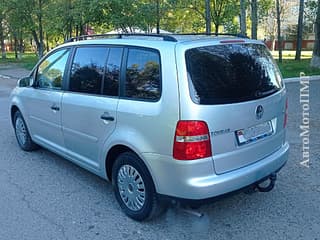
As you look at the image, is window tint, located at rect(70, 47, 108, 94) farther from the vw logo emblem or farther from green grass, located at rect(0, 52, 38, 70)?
green grass, located at rect(0, 52, 38, 70)

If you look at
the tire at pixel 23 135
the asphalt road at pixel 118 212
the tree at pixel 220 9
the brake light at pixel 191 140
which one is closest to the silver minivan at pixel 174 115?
the brake light at pixel 191 140

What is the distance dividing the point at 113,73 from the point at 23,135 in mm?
2731

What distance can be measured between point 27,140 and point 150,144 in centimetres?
315

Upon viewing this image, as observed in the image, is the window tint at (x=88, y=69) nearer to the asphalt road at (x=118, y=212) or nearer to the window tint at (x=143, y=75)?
the window tint at (x=143, y=75)

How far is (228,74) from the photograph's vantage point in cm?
306

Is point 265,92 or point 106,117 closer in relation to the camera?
point 265,92

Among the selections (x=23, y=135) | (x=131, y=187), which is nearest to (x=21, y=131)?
(x=23, y=135)

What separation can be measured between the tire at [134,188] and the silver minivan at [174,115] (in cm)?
1

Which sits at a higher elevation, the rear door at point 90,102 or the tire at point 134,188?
the rear door at point 90,102

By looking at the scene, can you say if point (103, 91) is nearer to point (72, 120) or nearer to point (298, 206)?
point (72, 120)

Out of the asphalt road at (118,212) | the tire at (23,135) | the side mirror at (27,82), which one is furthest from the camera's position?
the tire at (23,135)

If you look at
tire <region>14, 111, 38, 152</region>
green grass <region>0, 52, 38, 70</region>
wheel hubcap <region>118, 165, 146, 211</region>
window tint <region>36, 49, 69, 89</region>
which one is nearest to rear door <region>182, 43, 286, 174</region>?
wheel hubcap <region>118, 165, 146, 211</region>

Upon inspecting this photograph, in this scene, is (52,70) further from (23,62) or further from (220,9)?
(23,62)

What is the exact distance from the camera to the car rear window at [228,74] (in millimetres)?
2884
